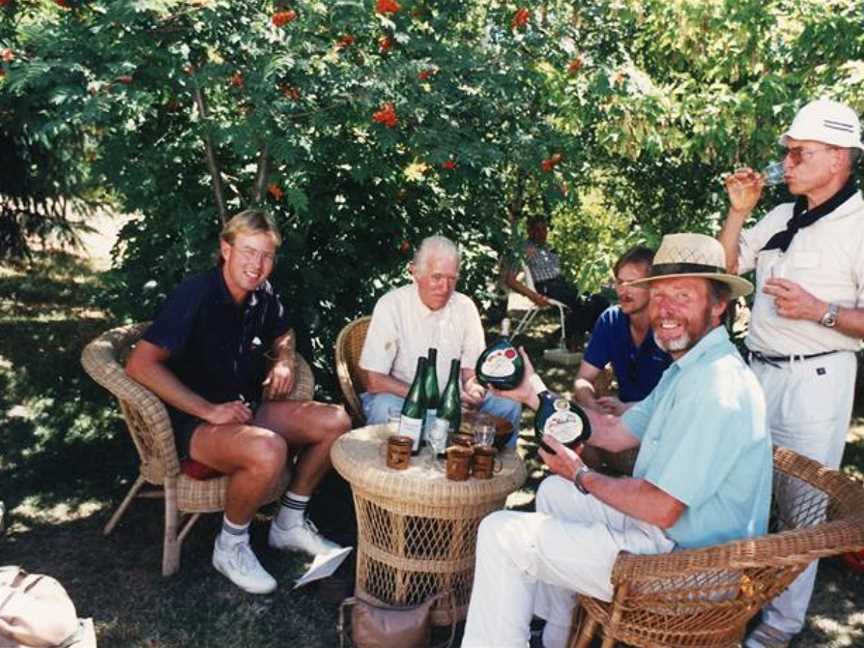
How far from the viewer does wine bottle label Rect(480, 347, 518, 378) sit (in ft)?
9.45

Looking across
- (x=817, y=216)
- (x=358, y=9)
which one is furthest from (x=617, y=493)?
(x=358, y=9)

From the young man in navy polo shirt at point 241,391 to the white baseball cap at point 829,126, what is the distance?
208 centimetres

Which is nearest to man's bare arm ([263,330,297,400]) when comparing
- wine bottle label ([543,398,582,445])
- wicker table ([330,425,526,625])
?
wicker table ([330,425,526,625])

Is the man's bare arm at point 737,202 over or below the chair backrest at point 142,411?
over

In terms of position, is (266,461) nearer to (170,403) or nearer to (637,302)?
(170,403)

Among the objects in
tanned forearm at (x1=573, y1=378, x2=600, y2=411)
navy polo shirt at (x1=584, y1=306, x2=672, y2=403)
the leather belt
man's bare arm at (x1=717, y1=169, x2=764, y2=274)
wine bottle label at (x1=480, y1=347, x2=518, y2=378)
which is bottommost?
tanned forearm at (x1=573, y1=378, x2=600, y2=411)

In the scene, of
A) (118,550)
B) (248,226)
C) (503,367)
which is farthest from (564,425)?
(118,550)

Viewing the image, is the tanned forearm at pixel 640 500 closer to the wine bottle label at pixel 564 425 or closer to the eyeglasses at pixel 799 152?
the wine bottle label at pixel 564 425

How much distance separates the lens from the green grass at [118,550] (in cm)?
301

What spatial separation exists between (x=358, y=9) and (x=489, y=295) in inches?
94.9

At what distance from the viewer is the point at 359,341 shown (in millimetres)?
4082

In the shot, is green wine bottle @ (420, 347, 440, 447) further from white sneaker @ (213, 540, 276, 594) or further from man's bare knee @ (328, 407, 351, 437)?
white sneaker @ (213, 540, 276, 594)

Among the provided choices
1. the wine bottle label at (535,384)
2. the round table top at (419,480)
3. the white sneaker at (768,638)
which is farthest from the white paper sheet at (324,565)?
the white sneaker at (768,638)

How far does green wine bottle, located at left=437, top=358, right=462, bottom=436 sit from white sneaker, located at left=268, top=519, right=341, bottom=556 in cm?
77
